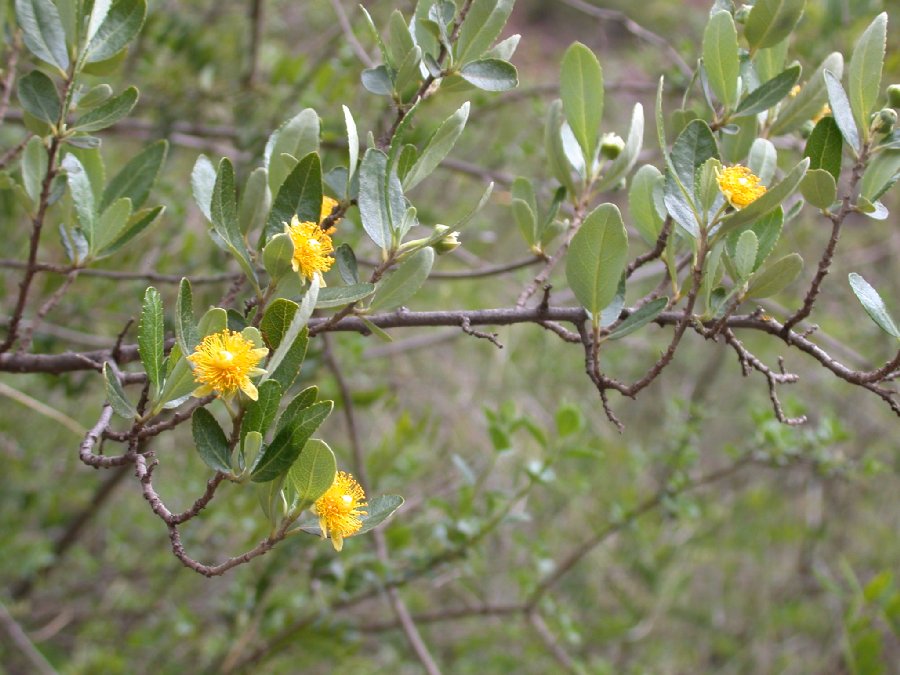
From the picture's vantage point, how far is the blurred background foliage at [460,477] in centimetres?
165

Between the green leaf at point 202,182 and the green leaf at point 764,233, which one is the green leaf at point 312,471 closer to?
the green leaf at point 202,182

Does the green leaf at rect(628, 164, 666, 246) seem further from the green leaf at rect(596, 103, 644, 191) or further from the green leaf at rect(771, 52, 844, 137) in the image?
the green leaf at rect(771, 52, 844, 137)

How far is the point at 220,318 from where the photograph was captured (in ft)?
2.07

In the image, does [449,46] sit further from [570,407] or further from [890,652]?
[890,652]

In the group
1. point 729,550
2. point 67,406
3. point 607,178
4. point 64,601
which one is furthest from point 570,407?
point 729,550

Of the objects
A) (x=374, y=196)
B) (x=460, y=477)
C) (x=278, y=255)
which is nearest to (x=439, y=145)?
(x=374, y=196)

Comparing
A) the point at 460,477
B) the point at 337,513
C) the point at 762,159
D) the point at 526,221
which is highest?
the point at 762,159

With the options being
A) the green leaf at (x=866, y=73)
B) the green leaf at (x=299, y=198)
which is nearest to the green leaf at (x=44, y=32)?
the green leaf at (x=299, y=198)

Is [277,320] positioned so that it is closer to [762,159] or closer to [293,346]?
[293,346]

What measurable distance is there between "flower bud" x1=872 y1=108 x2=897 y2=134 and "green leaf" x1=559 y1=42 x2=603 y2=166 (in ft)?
0.77

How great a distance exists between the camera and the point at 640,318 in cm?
75

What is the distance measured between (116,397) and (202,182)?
8.9 inches

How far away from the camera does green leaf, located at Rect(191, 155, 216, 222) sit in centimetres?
76

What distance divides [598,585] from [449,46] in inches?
89.3
